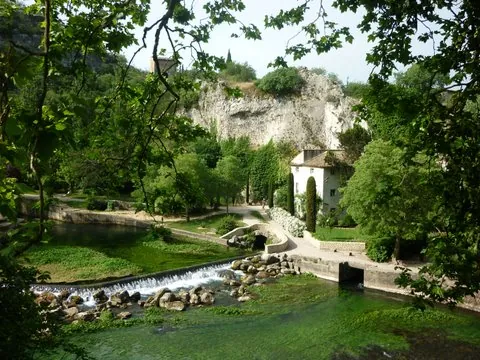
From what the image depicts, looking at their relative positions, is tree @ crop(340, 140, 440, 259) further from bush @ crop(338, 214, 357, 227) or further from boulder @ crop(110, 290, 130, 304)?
boulder @ crop(110, 290, 130, 304)

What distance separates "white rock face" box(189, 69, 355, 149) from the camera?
51.1m

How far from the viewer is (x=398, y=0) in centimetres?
497

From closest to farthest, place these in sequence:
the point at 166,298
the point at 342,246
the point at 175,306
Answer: the point at 175,306
the point at 166,298
the point at 342,246

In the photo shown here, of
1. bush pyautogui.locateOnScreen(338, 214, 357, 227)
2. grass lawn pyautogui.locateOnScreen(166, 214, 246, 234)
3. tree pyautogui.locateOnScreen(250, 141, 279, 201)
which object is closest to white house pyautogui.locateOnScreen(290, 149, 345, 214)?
bush pyautogui.locateOnScreen(338, 214, 357, 227)

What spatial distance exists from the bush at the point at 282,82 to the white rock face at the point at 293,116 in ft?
2.43

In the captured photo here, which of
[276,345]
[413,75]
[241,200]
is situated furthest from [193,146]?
[276,345]

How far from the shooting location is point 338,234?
26.9 meters

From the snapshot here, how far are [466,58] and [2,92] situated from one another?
14.5ft

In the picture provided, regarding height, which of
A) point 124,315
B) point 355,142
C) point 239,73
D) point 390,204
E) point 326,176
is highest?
point 239,73

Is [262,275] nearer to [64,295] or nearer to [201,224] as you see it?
[64,295]

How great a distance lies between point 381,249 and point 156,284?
36.7 feet

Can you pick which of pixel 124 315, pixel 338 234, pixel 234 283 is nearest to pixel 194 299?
pixel 124 315

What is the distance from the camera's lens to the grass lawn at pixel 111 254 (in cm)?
2048

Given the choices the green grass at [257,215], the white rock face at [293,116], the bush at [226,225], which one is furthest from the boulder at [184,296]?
the white rock face at [293,116]
